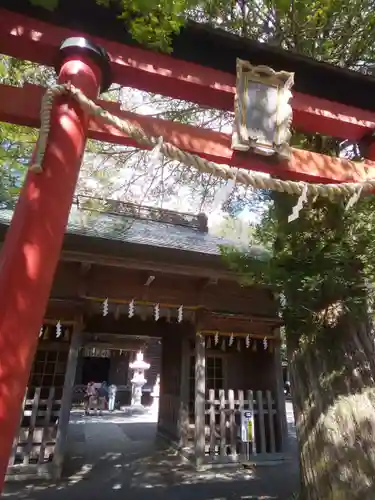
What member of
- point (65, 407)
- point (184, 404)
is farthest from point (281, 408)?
point (65, 407)

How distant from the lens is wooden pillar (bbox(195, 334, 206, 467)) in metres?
6.40

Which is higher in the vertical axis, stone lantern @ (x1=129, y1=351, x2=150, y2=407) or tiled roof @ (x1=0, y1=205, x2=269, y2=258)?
tiled roof @ (x1=0, y1=205, x2=269, y2=258)

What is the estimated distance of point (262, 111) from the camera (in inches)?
128

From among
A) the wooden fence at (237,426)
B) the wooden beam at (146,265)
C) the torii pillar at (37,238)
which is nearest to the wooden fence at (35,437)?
the wooden beam at (146,265)

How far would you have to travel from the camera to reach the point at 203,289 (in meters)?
7.26

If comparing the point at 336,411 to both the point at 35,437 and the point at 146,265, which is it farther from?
the point at 35,437

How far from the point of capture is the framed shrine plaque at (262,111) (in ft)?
10.2

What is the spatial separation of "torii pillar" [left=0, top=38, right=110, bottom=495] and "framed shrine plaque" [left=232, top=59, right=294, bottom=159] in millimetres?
1273

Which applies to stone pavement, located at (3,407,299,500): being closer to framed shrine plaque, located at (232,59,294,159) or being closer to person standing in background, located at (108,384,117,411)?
framed shrine plaque, located at (232,59,294,159)

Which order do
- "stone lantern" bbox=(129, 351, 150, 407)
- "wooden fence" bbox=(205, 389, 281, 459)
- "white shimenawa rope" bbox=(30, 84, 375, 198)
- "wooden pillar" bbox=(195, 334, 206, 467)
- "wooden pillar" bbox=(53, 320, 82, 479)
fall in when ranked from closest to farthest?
"white shimenawa rope" bbox=(30, 84, 375, 198), "wooden pillar" bbox=(53, 320, 82, 479), "wooden pillar" bbox=(195, 334, 206, 467), "wooden fence" bbox=(205, 389, 281, 459), "stone lantern" bbox=(129, 351, 150, 407)

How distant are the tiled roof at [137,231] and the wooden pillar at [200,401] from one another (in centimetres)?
194

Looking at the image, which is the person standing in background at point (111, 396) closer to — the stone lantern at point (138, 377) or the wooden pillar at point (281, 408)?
the stone lantern at point (138, 377)

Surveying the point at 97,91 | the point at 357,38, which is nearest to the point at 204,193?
the point at 357,38

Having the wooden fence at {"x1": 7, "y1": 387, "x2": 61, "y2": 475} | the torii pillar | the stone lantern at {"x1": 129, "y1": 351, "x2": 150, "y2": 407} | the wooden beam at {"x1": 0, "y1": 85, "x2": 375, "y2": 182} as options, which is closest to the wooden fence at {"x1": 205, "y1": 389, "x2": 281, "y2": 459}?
→ the wooden fence at {"x1": 7, "y1": 387, "x2": 61, "y2": 475}
